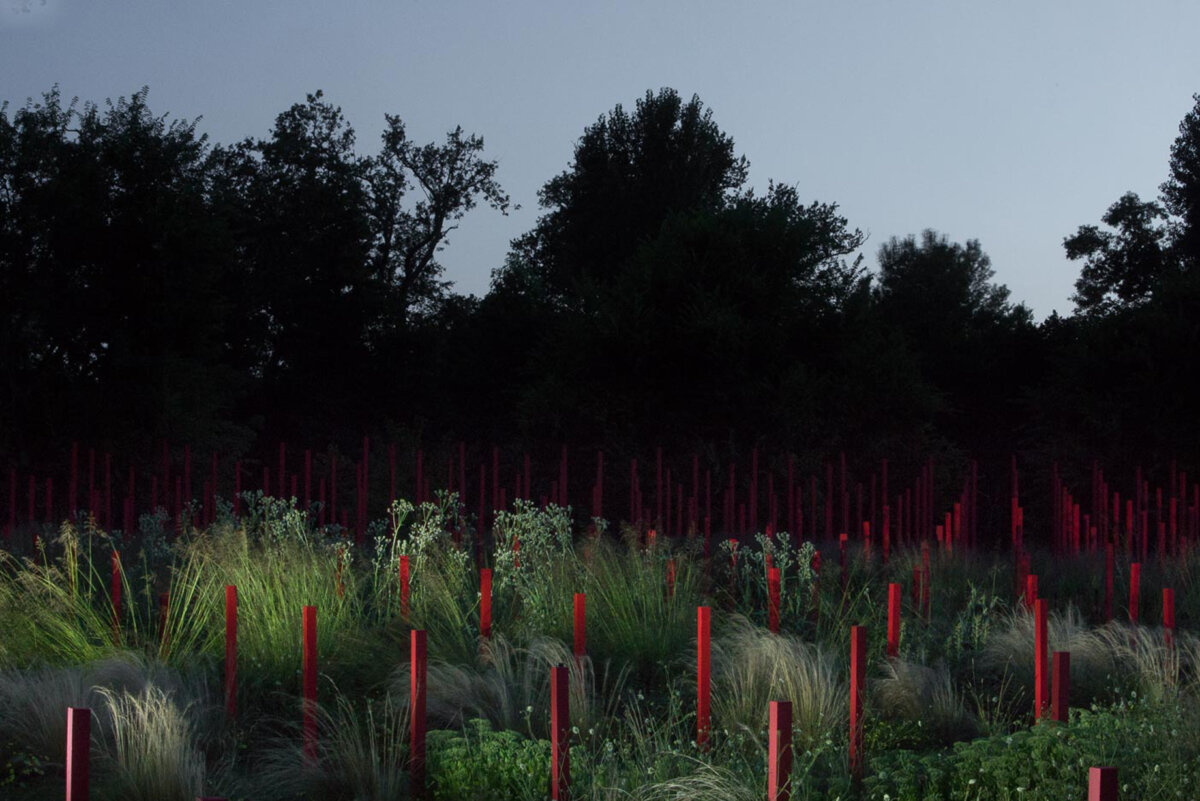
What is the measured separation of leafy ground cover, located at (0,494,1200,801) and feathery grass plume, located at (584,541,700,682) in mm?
18

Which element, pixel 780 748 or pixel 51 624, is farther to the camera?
pixel 51 624

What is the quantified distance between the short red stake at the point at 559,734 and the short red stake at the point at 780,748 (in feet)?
2.52

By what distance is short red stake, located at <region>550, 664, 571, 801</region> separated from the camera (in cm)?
486

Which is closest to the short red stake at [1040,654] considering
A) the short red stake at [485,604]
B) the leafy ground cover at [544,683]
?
the leafy ground cover at [544,683]

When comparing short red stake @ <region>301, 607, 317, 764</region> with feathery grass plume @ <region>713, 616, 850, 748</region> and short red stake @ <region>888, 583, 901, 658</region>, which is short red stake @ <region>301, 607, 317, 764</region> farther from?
short red stake @ <region>888, 583, 901, 658</region>

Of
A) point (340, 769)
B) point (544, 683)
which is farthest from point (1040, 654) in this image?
point (340, 769)

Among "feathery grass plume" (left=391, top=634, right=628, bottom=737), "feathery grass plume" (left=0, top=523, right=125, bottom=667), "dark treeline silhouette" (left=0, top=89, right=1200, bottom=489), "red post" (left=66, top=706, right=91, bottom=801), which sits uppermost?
"dark treeline silhouette" (left=0, top=89, right=1200, bottom=489)

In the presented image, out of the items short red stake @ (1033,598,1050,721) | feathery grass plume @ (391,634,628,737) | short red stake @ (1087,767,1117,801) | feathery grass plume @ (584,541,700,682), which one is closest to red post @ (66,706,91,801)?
feathery grass plume @ (391,634,628,737)

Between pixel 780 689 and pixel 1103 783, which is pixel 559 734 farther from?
pixel 1103 783

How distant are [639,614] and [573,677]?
1.83m

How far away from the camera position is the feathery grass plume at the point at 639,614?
7309 mm

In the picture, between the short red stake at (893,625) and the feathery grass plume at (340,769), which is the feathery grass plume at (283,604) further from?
the short red stake at (893,625)

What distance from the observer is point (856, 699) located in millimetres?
5332

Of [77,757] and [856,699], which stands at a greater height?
[77,757]
